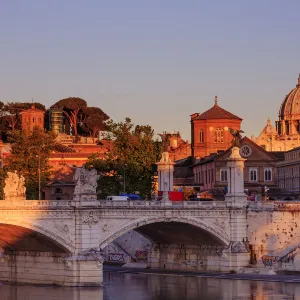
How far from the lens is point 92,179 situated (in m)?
90.5

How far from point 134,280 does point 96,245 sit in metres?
8.68

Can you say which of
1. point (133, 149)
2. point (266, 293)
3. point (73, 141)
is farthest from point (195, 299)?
point (73, 141)

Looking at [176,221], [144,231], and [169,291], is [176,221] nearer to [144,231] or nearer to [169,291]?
[169,291]

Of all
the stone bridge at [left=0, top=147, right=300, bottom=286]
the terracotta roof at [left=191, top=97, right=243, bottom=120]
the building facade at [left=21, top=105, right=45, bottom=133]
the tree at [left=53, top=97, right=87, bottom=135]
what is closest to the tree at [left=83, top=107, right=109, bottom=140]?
the tree at [left=53, top=97, right=87, bottom=135]

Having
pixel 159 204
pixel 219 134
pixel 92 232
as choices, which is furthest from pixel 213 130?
pixel 92 232

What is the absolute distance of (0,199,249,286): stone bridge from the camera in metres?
88.4

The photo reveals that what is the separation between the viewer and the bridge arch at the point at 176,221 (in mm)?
90688

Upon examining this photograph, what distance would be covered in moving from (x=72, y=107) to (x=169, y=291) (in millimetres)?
95240

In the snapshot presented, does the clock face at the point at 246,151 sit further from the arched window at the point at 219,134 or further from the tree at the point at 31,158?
the tree at the point at 31,158

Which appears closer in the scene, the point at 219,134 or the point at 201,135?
the point at 219,134

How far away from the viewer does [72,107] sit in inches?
7239

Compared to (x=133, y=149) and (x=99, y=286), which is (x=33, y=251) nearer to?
(x=99, y=286)

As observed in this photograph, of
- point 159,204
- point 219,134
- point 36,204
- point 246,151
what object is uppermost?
point 219,134

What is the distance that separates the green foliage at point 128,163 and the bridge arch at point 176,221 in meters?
24.4
